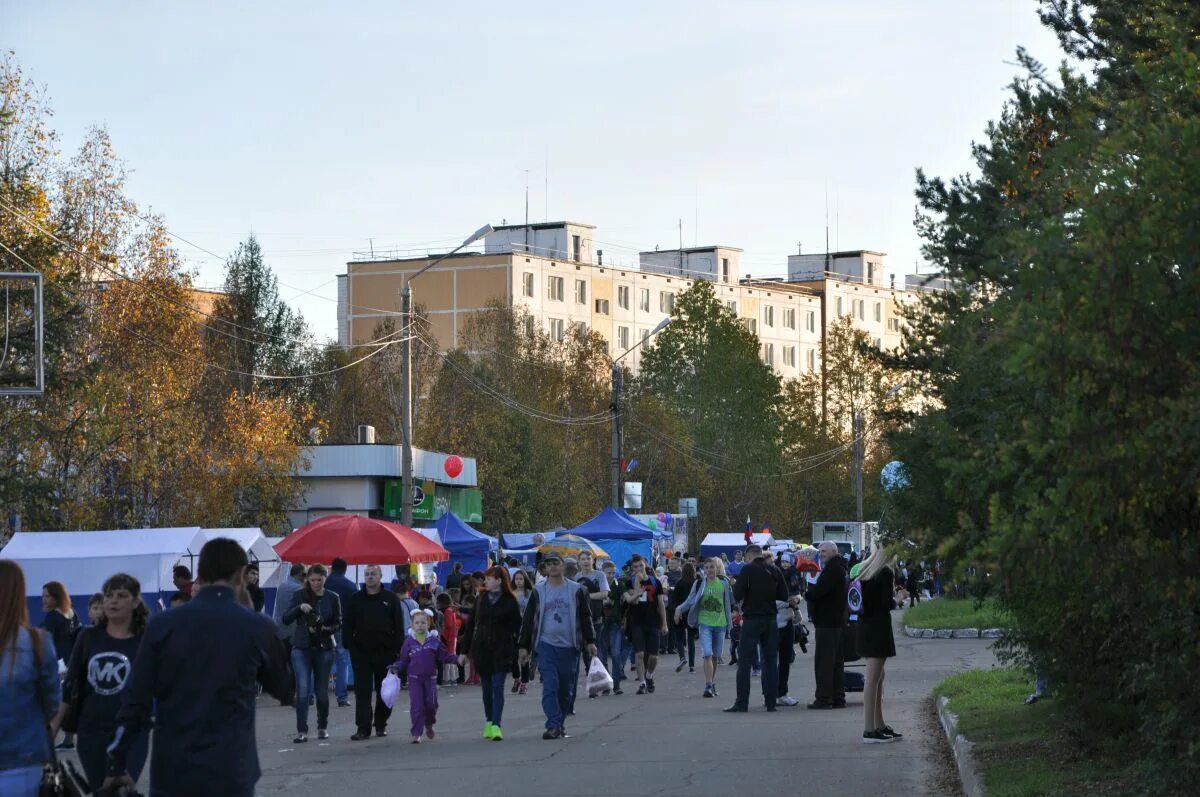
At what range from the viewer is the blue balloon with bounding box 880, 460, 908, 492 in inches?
711

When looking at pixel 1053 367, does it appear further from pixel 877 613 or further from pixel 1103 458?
pixel 877 613

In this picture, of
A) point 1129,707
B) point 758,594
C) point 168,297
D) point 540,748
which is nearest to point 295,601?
point 540,748

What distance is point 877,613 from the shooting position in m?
15.7

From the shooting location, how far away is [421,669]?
706 inches

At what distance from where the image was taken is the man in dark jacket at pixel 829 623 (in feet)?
62.0

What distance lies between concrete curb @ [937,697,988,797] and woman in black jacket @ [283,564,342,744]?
20.8ft

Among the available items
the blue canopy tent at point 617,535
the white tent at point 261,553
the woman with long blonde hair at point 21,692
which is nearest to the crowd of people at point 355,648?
the woman with long blonde hair at point 21,692

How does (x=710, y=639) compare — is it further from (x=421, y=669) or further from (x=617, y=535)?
(x=617, y=535)

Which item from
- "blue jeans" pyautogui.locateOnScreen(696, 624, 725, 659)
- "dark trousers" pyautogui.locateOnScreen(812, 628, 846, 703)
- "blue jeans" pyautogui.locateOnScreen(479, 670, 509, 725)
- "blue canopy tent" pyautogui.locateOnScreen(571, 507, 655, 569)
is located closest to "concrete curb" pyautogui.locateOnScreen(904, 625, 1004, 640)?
"blue canopy tent" pyautogui.locateOnScreen(571, 507, 655, 569)

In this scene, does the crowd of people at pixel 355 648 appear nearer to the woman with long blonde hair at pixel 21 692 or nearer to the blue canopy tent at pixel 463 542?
the woman with long blonde hair at pixel 21 692

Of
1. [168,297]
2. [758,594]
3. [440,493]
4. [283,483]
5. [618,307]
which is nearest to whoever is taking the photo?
[758,594]

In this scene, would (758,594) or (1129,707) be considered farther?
(758,594)

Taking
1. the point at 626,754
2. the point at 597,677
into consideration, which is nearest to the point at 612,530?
the point at 597,677

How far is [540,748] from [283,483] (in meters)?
28.6
